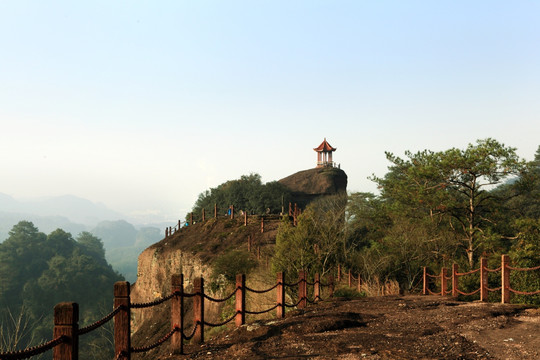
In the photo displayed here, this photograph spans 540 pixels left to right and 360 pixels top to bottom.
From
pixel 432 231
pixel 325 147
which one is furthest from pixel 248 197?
pixel 432 231

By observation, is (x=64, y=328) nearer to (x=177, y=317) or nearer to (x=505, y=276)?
(x=177, y=317)

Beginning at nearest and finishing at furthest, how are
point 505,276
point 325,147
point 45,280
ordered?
point 505,276
point 325,147
point 45,280

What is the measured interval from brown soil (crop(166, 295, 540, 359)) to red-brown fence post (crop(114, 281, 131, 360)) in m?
1.40

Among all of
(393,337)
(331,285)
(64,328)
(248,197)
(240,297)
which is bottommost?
(331,285)

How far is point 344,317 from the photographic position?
9656 mm

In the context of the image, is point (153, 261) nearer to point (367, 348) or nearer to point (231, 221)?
point (231, 221)

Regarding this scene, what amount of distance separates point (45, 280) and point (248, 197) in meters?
39.9

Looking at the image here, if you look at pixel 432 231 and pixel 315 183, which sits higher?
pixel 315 183

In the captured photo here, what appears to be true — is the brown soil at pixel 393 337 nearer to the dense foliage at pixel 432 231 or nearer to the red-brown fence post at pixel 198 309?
the red-brown fence post at pixel 198 309

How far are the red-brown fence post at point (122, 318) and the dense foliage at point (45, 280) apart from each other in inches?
2295

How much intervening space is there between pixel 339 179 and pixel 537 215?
98.0 ft

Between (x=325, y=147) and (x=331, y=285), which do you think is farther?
(x=325, y=147)

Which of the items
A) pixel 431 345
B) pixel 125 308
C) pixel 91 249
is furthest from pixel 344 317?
pixel 91 249

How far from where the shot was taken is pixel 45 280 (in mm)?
71250
